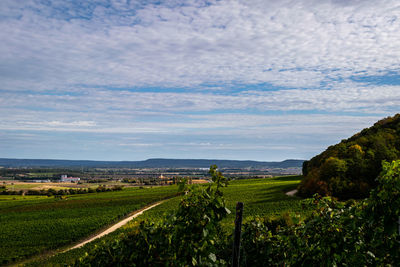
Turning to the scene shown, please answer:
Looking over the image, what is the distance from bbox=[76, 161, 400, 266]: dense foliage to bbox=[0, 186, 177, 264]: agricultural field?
88.4ft

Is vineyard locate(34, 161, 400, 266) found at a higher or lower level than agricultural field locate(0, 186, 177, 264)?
higher

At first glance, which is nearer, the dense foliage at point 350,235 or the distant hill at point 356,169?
the dense foliage at point 350,235

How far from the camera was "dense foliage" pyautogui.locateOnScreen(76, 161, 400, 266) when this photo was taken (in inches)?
243

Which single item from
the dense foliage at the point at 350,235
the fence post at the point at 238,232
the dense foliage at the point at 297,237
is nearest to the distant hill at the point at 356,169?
the dense foliage at the point at 350,235

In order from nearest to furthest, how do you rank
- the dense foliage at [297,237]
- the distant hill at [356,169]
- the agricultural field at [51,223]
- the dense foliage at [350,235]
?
the dense foliage at [350,235] < the dense foliage at [297,237] < the agricultural field at [51,223] < the distant hill at [356,169]

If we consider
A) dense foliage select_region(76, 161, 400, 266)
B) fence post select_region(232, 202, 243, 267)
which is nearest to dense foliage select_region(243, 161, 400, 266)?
dense foliage select_region(76, 161, 400, 266)

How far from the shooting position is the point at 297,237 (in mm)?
7590

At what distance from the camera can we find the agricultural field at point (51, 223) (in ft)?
109

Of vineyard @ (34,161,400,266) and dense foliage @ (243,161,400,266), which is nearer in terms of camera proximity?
dense foliage @ (243,161,400,266)

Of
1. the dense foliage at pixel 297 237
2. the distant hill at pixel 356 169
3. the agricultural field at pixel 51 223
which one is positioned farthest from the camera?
the distant hill at pixel 356 169

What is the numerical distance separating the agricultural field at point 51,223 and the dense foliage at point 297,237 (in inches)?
1061

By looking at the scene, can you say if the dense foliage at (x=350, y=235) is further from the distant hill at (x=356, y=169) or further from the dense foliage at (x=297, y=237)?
the distant hill at (x=356, y=169)

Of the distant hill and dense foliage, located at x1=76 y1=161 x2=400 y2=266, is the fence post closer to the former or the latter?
dense foliage, located at x1=76 y1=161 x2=400 y2=266

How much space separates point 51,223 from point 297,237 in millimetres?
43146
